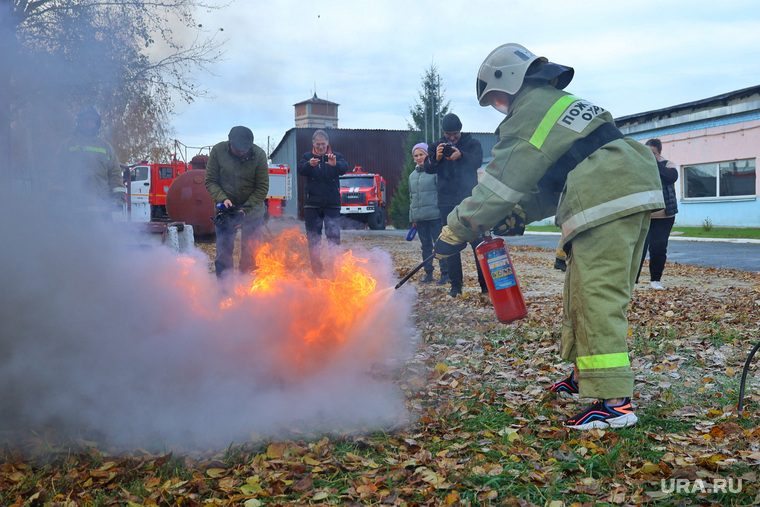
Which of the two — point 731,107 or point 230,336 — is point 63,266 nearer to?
point 230,336

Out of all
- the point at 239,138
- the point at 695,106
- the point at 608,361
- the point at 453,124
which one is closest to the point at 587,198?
the point at 608,361

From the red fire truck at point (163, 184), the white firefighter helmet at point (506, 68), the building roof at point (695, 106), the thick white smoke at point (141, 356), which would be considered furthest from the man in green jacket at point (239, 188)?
the building roof at point (695, 106)

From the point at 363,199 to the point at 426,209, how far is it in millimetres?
18358

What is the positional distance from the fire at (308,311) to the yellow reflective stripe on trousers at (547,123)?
189 centimetres

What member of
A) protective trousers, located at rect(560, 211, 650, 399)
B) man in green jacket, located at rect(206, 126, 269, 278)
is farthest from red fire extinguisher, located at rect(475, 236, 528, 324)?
man in green jacket, located at rect(206, 126, 269, 278)

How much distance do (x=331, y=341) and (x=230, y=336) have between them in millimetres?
725

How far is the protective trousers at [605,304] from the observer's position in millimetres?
3326

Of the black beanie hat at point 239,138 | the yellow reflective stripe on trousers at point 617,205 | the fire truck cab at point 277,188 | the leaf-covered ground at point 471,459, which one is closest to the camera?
the leaf-covered ground at point 471,459

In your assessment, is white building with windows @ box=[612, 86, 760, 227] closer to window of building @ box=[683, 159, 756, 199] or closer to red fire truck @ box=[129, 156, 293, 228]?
window of building @ box=[683, 159, 756, 199]

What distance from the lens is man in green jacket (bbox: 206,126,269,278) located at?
23.1 ft

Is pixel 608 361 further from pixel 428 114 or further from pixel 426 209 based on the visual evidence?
pixel 428 114

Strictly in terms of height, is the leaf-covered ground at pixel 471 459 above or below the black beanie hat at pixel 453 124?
below

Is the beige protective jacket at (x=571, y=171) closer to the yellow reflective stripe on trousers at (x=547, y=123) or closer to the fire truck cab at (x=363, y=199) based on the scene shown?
the yellow reflective stripe on trousers at (x=547, y=123)

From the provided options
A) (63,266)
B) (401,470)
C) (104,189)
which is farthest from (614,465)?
(104,189)
